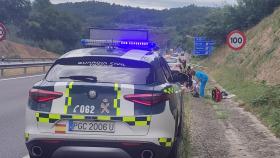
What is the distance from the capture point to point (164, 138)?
651 cm

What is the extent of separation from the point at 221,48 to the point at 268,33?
18.2m

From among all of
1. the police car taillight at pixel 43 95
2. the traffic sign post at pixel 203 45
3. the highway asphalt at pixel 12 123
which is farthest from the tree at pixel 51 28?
the police car taillight at pixel 43 95

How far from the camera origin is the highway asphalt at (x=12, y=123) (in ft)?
28.8

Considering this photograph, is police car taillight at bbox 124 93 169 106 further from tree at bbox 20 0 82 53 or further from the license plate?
tree at bbox 20 0 82 53

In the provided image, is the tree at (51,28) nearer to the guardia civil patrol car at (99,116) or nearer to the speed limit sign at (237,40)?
the speed limit sign at (237,40)

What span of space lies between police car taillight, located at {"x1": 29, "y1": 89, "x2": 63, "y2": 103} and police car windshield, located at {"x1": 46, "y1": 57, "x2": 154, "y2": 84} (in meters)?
0.23

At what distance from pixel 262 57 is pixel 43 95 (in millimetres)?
20561

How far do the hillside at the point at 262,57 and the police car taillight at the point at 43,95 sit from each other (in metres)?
14.3

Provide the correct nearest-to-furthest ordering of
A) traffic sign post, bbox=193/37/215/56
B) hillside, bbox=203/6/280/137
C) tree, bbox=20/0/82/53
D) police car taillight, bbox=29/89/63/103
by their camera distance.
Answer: police car taillight, bbox=29/89/63/103 < hillside, bbox=203/6/280/137 < traffic sign post, bbox=193/37/215/56 < tree, bbox=20/0/82/53

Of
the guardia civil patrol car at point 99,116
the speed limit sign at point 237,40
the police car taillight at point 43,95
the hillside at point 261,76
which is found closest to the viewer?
the guardia civil patrol car at point 99,116

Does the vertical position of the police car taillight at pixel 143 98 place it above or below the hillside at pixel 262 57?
above

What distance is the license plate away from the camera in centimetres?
634

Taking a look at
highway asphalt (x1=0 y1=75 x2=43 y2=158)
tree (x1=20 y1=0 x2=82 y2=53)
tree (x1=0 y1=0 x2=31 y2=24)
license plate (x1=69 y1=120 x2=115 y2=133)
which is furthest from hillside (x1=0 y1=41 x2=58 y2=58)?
license plate (x1=69 y1=120 x2=115 y2=133)

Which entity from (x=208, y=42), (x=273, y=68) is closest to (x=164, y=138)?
(x=273, y=68)
